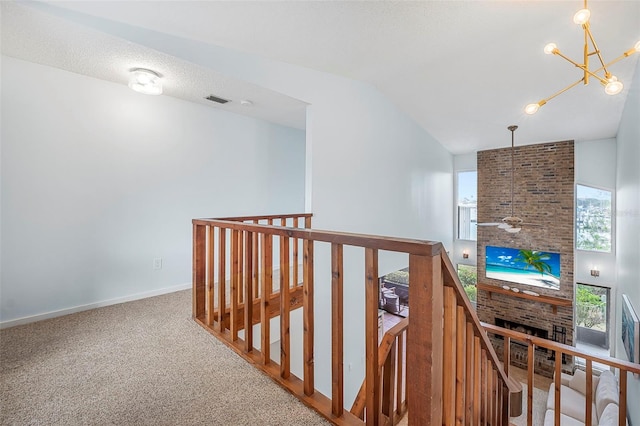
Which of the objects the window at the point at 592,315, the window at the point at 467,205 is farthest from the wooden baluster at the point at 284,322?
the window at the point at 592,315

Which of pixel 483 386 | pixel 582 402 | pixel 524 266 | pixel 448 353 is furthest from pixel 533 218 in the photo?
pixel 448 353

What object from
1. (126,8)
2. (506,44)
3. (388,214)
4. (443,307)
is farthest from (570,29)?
(126,8)

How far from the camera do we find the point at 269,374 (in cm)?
169

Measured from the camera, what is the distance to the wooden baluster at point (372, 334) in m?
1.21

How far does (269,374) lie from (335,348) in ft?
1.83

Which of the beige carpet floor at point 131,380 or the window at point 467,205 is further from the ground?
the window at point 467,205

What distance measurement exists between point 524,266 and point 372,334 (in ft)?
23.9

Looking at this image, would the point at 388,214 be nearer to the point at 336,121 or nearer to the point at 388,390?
the point at 336,121

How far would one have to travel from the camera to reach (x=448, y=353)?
1167mm

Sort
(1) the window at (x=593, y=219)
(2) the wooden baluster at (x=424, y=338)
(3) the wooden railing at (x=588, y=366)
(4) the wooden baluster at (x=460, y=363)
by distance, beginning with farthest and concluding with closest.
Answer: (1) the window at (x=593, y=219), (3) the wooden railing at (x=588, y=366), (4) the wooden baluster at (x=460, y=363), (2) the wooden baluster at (x=424, y=338)

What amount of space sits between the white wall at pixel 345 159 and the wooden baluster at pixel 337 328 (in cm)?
207

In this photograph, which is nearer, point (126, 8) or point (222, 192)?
point (126, 8)

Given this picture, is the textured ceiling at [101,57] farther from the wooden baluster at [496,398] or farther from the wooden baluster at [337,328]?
the wooden baluster at [496,398]

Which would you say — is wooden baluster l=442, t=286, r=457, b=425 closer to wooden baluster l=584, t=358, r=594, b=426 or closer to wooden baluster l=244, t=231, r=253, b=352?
wooden baluster l=244, t=231, r=253, b=352
